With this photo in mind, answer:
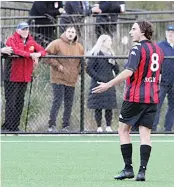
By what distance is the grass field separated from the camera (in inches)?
302

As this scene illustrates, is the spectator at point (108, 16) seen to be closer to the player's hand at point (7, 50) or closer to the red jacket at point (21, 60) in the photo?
the red jacket at point (21, 60)

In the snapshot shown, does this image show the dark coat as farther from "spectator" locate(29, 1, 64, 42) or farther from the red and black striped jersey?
the red and black striped jersey

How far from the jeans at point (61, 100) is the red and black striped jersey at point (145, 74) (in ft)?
19.3

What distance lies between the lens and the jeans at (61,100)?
1392cm

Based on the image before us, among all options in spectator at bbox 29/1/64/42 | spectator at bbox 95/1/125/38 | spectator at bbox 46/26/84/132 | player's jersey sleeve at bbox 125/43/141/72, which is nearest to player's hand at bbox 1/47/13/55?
spectator at bbox 46/26/84/132

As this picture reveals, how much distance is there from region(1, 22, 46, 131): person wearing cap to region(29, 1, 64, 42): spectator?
2.82 m

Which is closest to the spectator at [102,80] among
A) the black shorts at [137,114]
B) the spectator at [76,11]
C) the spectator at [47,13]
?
the spectator at [47,13]

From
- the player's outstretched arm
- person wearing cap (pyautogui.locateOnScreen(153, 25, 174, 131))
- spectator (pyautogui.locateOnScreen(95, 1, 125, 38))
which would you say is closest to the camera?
the player's outstretched arm

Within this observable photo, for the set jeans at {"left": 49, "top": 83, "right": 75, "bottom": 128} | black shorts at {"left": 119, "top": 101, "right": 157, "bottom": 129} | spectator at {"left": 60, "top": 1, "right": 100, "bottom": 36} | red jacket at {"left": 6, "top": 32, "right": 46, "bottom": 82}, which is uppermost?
spectator at {"left": 60, "top": 1, "right": 100, "bottom": 36}

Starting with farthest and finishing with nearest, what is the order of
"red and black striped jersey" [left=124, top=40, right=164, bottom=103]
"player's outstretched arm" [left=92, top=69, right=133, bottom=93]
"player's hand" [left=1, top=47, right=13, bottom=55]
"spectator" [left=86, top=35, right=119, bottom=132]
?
1. "spectator" [left=86, top=35, right=119, bottom=132]
2. "player's hand" [left=1, top=47, right=13, bottom=55]
3. "red and black striped jersey" [left=124, top=40, right=164, bottom=103]
4. "player's outstretched arm" [left=92, top=69, right=133, bottom=93]

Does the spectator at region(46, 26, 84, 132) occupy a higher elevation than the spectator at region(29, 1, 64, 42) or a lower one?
lower

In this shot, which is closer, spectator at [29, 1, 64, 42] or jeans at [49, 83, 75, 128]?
jeans at [49, 83, 75, 128]

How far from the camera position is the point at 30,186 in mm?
7191

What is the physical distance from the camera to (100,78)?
46.1ft
